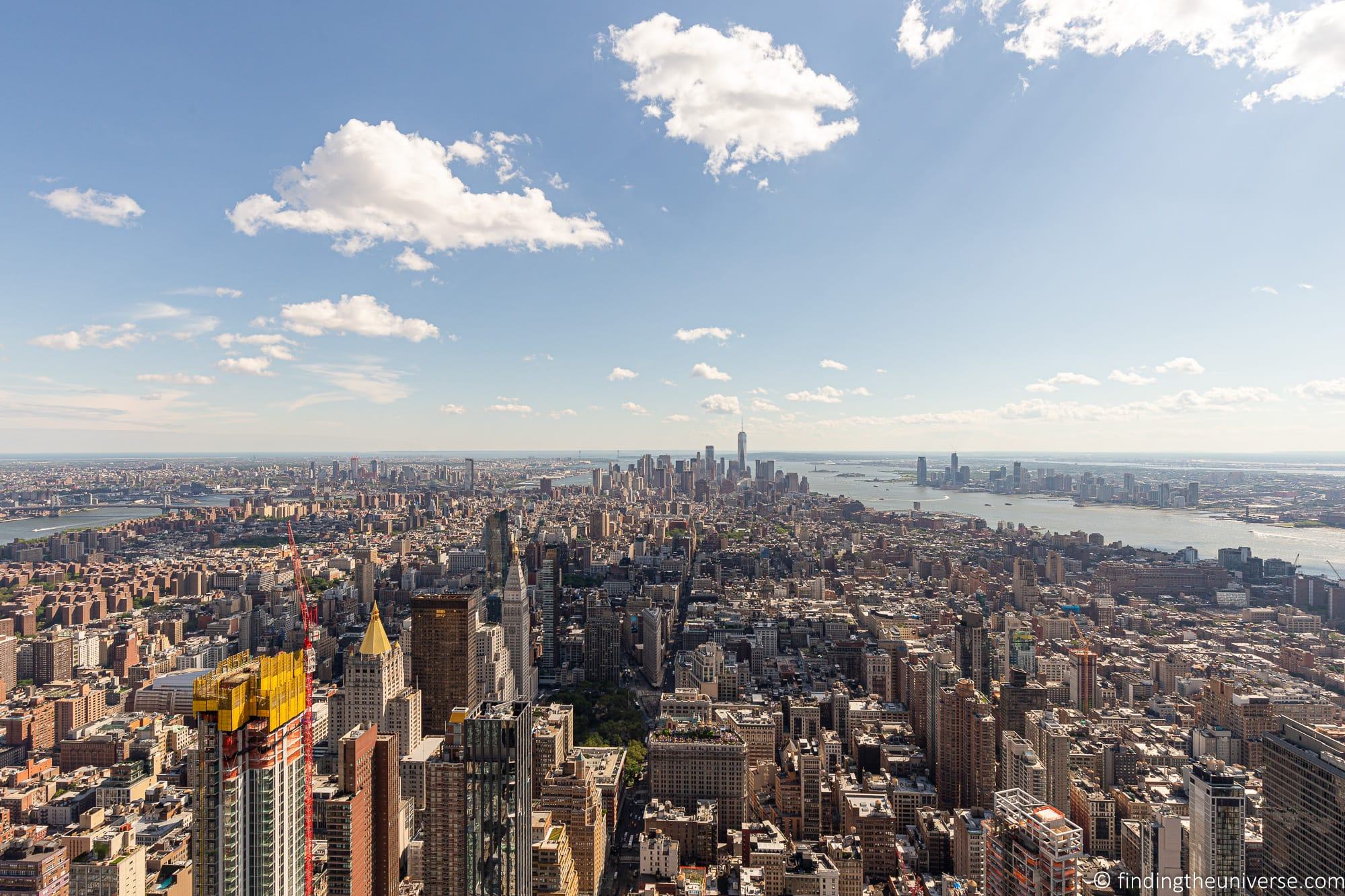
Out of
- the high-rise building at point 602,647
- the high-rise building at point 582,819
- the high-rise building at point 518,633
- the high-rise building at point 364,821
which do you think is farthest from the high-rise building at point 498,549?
the high-rise building at point 364,821

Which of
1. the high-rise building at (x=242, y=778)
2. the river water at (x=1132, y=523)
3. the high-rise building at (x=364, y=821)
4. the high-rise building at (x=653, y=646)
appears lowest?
the high-rise building at (x=653, y=646)

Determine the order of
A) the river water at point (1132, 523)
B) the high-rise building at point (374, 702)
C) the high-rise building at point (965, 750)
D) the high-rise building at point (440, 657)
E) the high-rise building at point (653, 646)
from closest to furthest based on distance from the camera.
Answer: the high-rise building at point (965, 750), the high-rise building at point (374, 702), the high-rise building at point (440, 657), the high-rise building at point (653, 646), the river water at point (1132, 523)

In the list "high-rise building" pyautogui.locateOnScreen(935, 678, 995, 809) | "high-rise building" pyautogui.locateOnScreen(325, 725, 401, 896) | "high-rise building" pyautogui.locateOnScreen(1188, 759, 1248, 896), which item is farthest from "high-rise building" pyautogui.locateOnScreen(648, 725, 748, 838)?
"high-rise building" pyautogui.locateOnScreen(1188, 759, 1248, 896)

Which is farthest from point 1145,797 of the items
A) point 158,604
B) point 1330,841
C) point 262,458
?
point 262,458

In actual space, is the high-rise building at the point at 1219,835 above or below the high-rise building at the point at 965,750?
above

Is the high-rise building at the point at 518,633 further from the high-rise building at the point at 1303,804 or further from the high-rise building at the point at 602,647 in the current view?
the high-rise building at the point at 1303,804

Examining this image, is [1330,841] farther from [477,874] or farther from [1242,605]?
[1242,605]

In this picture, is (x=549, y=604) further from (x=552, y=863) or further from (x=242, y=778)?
(x=242, y=778)

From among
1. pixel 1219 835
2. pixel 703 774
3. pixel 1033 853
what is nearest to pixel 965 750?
pixel 703 774
